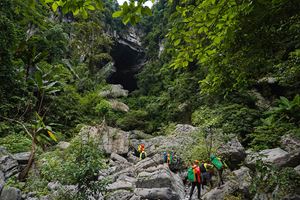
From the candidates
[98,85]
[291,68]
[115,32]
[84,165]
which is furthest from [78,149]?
[115,32]

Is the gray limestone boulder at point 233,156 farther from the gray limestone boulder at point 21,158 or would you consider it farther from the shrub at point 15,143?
the shrub at point 15,143

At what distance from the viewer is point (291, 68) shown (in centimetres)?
511

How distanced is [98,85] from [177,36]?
2459cm

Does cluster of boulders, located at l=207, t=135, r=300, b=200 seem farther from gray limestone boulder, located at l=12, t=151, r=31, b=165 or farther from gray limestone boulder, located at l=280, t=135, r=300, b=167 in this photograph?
gray limestone boulder, located at l=12, t=151, r=31, b=165

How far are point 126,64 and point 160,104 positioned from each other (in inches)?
657

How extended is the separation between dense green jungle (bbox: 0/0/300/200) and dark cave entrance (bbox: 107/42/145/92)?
1.52m

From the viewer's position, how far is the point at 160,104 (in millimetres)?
23781

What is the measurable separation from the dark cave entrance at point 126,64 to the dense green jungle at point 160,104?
5.00 ft

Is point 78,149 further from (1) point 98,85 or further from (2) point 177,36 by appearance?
(1) point 98,85

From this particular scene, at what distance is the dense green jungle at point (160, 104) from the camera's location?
9.70 ft

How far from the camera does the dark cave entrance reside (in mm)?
36500

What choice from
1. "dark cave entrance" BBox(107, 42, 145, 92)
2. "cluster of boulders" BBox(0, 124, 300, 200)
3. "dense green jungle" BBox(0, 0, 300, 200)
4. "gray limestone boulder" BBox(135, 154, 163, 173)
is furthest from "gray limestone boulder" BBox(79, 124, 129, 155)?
"dark cave entrance" BBox(107, 42, 145, 92)

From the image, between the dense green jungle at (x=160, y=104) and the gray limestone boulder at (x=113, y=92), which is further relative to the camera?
the gray limestone boulder at (x=113, y=92)

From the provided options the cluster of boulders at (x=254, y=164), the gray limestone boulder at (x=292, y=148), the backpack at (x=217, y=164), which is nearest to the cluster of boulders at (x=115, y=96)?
the backpack at (x=217, y=164)
